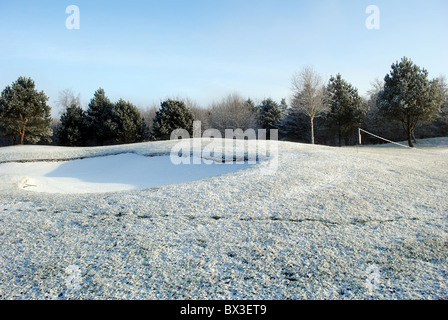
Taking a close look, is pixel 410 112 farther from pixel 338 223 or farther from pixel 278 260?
pixel 278 260

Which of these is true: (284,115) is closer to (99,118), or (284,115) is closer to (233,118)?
(233,118)

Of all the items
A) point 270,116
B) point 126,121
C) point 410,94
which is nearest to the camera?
point 410,94

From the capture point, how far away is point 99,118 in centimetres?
3303

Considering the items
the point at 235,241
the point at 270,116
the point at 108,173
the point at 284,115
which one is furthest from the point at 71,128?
the point at 235,241

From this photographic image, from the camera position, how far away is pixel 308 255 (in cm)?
400

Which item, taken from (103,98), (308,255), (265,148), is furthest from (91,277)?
(103,98)

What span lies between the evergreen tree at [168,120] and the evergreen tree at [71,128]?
914cm

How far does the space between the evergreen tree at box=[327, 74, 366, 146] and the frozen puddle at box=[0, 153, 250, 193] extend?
2566cm

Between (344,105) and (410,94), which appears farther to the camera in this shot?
(344,105)

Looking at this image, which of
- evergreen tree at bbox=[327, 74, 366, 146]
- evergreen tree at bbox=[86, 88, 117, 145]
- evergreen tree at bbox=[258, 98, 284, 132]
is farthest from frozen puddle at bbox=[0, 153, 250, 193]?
evergreen tree at bbox=[258, 98, 284, 132]

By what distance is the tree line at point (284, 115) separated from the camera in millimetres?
24281

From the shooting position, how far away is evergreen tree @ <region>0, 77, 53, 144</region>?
76.6ft

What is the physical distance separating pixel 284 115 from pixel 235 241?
128 ft

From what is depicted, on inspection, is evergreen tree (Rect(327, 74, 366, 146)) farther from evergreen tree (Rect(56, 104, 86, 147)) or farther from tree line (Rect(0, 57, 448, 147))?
evergreen tree (Rect(56, 104, 86, 147))
